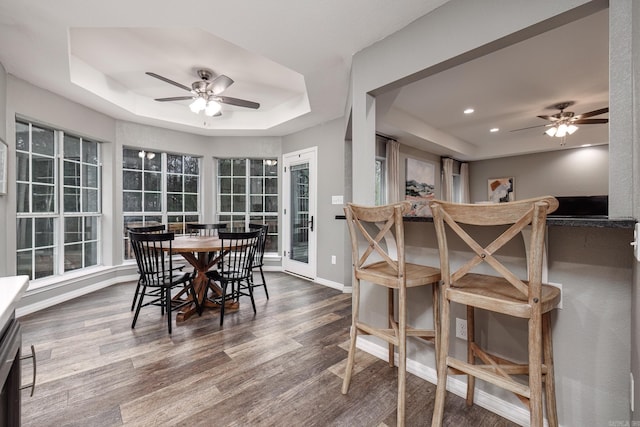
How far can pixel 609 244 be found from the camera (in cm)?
125

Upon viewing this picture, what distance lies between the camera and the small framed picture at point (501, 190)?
6.25 meters

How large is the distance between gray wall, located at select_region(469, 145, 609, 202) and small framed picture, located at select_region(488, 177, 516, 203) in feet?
0.28

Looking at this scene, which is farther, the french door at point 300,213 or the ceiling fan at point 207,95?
the french door at point 300,213

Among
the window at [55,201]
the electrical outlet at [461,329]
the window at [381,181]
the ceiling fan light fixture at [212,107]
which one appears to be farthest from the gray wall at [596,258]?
the window at [55,201]

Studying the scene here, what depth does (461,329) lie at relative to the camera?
1.77 meters

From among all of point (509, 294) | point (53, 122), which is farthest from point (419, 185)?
point (53, 122)

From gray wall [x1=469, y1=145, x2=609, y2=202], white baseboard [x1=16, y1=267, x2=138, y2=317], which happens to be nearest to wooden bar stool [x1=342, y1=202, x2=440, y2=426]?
white baseboard [x1=16, y1=267, x2=138, y2=317]

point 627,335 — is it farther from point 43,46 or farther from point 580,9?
point 43,46

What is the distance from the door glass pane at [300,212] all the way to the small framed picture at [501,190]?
4628 mm

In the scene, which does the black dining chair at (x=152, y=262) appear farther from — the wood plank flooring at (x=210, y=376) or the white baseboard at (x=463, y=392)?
the white baseboard at (x=463, y=392)

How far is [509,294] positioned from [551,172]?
20.2ft

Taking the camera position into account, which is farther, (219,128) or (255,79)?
(219,128)

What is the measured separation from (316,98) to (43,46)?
257 cm

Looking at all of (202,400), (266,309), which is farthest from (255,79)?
(202,400)
